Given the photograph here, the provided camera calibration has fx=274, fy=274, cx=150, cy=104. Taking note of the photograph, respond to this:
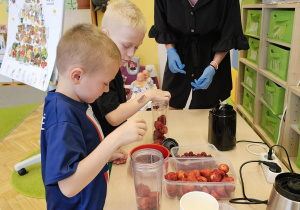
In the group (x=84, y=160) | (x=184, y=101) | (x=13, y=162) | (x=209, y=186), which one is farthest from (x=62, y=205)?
(x=13, y=162)

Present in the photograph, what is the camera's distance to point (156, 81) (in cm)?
319

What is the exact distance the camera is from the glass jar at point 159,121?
956 millimetres

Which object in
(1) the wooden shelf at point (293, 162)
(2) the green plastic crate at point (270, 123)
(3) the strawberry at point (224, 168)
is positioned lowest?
(1) the wooden shelf at point (293, 162)

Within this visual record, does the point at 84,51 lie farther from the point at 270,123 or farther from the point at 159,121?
the point at 270,123

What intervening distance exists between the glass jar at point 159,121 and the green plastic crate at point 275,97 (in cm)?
70

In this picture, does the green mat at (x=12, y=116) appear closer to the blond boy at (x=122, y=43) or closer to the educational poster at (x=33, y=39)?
the educational poster at (x=33, y=39)

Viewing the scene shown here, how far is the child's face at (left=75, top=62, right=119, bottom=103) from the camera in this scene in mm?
671

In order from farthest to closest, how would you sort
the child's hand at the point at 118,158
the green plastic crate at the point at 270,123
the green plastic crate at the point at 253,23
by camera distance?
the green plastic crate at the point at 253,23
the green plastic crate at the point at 270,123
the child's hand at the point at 118,158

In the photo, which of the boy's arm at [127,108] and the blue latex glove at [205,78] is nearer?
the boy's arm at [127,108]

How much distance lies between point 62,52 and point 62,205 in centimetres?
40

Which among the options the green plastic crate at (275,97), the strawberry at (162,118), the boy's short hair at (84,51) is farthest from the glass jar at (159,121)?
the green plastic crate at (275,97)

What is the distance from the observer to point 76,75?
2.15 feet

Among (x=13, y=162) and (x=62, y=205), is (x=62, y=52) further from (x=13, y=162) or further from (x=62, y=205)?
(x=13, y=162)

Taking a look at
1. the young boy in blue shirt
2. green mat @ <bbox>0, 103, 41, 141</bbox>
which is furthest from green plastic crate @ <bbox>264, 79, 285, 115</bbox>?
green mat @ <bbox>0, 103, 41, 141</bbox>
